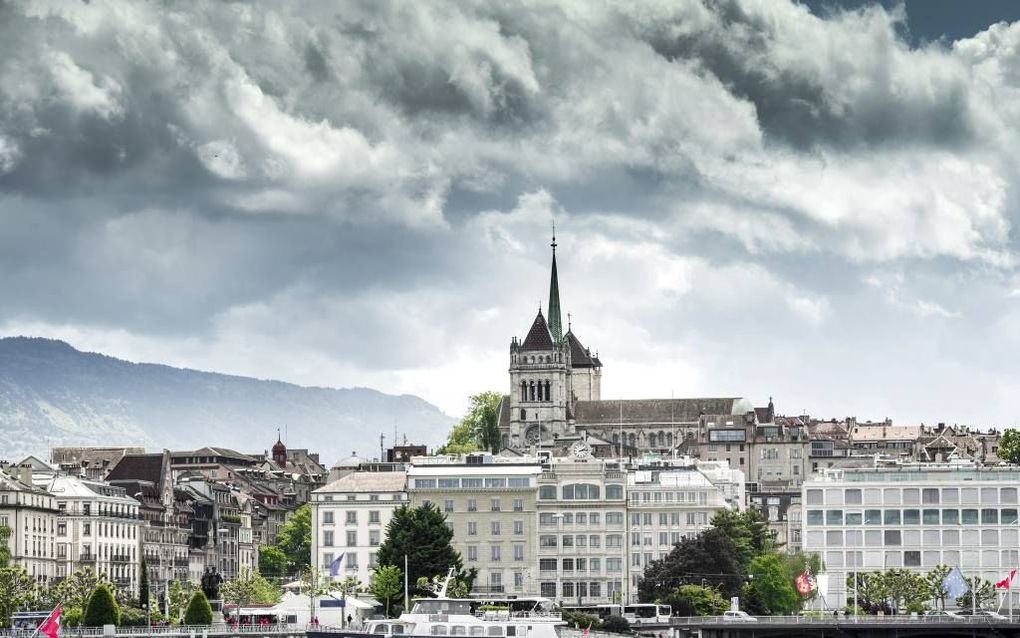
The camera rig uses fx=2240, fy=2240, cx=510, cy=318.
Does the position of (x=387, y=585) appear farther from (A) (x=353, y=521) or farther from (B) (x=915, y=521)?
(B) (x=915, y=521)

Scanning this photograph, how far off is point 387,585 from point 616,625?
18338 millimetres

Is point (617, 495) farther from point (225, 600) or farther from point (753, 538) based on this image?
point (225, 600)

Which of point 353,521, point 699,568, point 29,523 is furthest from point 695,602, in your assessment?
point 29,523

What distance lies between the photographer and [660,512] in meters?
190

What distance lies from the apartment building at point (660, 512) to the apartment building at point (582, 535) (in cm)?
111

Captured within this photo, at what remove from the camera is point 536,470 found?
623ft

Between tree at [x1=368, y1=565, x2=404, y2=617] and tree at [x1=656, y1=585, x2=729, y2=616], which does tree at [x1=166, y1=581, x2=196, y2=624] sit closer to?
tree at [x1=368, y1=565, x2=404, y2=617]

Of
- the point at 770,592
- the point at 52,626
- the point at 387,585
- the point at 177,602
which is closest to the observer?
the point at 52,626

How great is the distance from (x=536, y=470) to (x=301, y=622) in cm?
4402

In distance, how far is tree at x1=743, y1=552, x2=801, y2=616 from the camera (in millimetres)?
178250

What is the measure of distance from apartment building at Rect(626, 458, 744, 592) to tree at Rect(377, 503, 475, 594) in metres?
18.7

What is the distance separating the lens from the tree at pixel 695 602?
170 metres

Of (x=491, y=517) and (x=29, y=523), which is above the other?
(x=491, y=517)

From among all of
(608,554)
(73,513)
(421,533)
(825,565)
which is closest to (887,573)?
(825,565)
